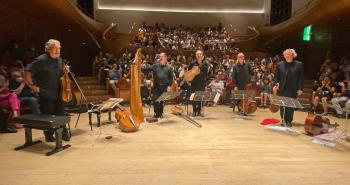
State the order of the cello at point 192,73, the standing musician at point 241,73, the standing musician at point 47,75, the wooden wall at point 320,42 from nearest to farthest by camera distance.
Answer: the standing musician at point 47,75 < the cello at point 192,73 < the standing musician at point 241,73 < the wooden wall at point 320,42

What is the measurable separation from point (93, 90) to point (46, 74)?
5.88 metres

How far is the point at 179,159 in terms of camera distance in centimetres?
389

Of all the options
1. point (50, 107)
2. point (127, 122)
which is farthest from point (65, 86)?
point (127, 122)

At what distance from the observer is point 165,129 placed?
5.65 meters

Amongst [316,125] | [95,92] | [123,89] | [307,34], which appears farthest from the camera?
[307,34]

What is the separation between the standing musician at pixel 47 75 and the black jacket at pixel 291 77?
3945 mm

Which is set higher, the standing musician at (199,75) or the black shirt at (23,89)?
the standing musician at (199,75)

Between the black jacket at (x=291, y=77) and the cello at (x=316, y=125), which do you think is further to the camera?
the black jacket at (x=291, y=77)

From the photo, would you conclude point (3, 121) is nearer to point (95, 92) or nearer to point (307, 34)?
point (95, 92)

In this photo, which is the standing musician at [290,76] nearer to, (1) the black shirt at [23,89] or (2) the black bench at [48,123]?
(2) the black bench at [48,123]

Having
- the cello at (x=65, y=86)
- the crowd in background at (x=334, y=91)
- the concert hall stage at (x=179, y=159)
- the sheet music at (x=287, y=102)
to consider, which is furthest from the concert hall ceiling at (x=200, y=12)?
the cello at (x=65, y=86)

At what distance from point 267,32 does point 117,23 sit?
7.95 m

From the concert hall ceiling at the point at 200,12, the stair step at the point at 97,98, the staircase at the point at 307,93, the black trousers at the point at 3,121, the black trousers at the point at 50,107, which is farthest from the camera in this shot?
the concert hall ceiling at the point at 200,12

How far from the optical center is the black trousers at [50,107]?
460cm
